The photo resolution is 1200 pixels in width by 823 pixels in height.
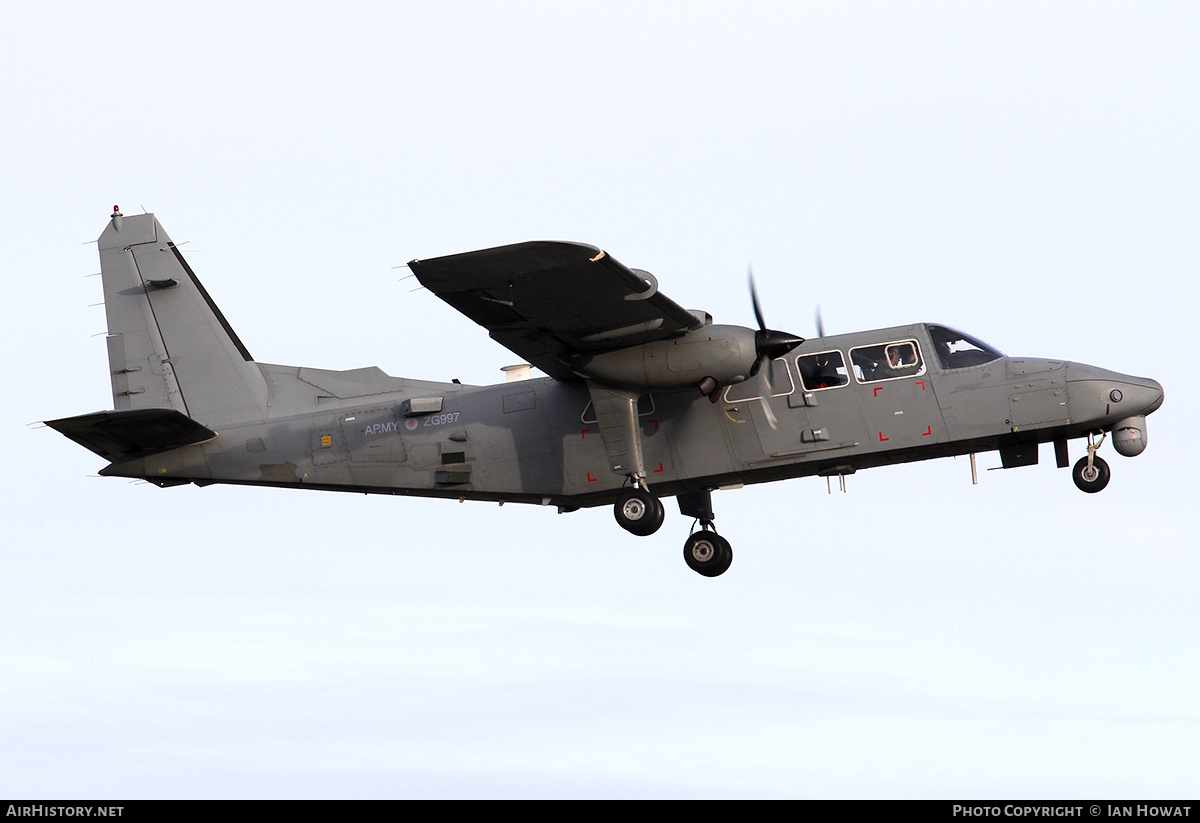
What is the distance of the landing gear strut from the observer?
755 inches

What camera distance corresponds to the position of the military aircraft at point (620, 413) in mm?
18859

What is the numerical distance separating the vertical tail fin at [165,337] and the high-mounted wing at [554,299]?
562 centimetres

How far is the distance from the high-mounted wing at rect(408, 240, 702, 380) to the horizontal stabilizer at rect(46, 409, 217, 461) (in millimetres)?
5340

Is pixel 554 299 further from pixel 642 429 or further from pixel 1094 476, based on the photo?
pixel 1094 476

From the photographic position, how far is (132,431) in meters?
20.8

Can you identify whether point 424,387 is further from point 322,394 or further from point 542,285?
point 542,285

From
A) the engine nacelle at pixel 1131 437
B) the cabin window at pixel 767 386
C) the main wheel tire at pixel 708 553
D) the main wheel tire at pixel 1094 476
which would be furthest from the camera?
the main wheel tire at pixel 708 553

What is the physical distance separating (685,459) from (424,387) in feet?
14.6

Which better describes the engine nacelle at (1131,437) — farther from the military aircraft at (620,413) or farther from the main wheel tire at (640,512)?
the main wheel tire at (640,512)

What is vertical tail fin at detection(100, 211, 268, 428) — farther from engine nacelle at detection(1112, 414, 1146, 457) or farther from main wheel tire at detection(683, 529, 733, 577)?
engine nacelle at detection(1112, 414, 1146, 457)

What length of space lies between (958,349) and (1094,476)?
8.29ft

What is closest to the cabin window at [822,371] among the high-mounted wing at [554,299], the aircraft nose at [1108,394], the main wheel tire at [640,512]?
the high-mounted wing at [554,299]

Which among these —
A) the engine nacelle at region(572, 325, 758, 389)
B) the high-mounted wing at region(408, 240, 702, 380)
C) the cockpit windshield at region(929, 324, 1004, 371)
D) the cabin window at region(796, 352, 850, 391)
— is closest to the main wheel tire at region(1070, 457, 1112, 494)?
the cockpit windshield at region(929, 324, 1004, 371)
